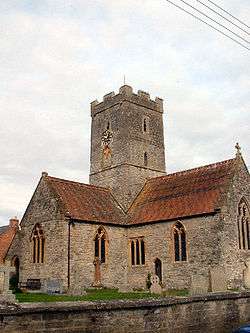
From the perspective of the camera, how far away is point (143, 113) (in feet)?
123

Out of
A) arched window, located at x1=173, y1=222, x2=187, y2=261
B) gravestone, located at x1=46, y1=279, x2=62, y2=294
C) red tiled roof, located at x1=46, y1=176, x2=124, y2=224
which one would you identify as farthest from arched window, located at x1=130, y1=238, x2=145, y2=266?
gravestone, located at x1=46, y1=279, x2=62, y2=294

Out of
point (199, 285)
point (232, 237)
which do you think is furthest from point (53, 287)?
point (232, 237)

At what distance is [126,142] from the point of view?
35.3m

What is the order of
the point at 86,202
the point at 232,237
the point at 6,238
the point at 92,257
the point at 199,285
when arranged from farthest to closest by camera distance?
the point at 6,238, the point at 86,202, the point at 92,257, the point at 232,237, the point at 199,285

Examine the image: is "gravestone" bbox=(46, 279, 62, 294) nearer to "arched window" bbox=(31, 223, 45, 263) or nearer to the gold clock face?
"arched window" bbox=(31, 223, 45, 263)

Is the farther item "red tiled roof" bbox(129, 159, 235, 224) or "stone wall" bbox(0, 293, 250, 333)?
"red tiled roof" bbox(129, 159, 235, 224)

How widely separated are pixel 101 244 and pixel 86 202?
3.19 m

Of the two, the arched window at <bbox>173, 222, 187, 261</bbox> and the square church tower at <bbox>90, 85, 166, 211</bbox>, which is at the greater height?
the square church tower at <bbox>90, 85, 166, 211</bbox>

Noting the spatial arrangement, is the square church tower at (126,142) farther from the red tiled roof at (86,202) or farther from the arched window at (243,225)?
the arched window at (243,225)

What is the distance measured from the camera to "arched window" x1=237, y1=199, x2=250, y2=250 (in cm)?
2692

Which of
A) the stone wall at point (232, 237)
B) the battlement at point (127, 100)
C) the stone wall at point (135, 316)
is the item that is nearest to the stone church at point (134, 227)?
the stone wall at point (232, 237)

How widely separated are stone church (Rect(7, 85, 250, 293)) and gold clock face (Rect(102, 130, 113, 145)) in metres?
1.02

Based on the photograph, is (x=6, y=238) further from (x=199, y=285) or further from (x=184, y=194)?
(x=199, y=285)

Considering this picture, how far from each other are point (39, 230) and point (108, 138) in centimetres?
1115
